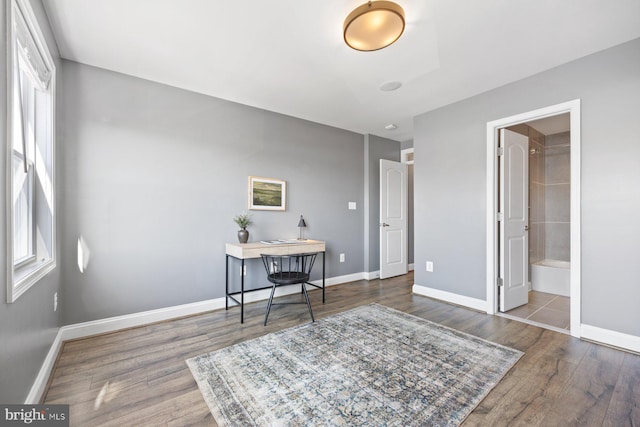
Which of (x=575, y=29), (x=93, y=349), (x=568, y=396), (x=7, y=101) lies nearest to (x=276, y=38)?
(x=7, y=101)

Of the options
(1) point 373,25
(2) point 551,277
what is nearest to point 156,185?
(1) point 373,25

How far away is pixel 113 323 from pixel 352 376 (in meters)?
2.22

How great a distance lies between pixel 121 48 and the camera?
7.25ft

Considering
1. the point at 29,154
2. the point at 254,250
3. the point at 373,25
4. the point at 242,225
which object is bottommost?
the point at 254,250

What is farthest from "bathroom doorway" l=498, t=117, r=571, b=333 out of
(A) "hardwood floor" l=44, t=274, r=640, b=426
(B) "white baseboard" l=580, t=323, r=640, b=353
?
(A) "hardwood floor" l=44, t=274, r=640, b=426

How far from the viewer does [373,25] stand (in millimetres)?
1763

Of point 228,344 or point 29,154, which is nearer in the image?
point 29,154

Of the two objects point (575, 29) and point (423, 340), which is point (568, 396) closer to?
point (423, 340)

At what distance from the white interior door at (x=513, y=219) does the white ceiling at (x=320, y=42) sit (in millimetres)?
797

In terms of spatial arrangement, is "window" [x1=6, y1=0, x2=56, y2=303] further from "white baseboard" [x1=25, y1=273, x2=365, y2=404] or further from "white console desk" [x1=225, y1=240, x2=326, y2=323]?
"white console desk" [x1=225, y1=240, x2=326, y2=323]

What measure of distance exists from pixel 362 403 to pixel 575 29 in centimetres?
300

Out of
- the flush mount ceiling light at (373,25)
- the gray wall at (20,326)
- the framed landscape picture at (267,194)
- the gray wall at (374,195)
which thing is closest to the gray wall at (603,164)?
the gray wall at (374,195)

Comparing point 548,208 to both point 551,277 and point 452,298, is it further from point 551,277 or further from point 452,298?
point 452,298

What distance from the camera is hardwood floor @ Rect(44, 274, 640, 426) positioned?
1449mm
